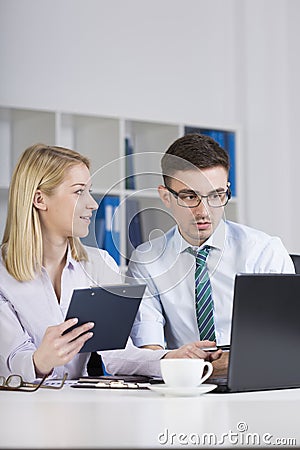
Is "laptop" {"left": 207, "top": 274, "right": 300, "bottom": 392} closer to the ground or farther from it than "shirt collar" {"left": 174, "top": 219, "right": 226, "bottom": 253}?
closer to the ground

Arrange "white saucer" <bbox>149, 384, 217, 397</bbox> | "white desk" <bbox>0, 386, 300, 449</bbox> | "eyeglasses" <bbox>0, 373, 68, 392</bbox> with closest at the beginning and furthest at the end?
"white desk" <bbox>0, 386, 300, 449</bbox>
"white saucer" <bbox>149, 384, 217, 397</bbox>
"eyeglasses" <bbox>0, 373, 68, 392</bbox>

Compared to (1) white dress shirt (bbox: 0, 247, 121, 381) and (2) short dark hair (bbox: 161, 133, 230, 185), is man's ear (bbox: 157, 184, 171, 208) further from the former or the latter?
(2) short dark hair (bbox: 161, 133, 230, 185)

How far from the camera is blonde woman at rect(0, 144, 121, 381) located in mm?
1931

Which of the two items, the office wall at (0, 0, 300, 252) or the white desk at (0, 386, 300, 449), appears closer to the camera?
the white desk at (0, 386, 300, 449)

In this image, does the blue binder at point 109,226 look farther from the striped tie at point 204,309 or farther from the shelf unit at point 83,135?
the shelf unit at point 83,135

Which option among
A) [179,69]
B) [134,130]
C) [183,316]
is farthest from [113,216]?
[179,69]

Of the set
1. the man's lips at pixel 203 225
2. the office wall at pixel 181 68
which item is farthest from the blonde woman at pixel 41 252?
the office wall at pixel 181 68

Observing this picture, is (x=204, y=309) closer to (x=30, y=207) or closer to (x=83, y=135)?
(x=30, y=207)

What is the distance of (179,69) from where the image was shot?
14.9 feet

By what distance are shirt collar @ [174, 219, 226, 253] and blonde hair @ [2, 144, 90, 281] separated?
1.02ft

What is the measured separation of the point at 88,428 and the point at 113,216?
701 millimetres

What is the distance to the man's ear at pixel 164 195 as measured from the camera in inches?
70.6

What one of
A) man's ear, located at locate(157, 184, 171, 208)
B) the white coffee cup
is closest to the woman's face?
man's ear, located at locate(157, 184, 171, 208)

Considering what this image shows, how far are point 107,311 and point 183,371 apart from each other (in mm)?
245
